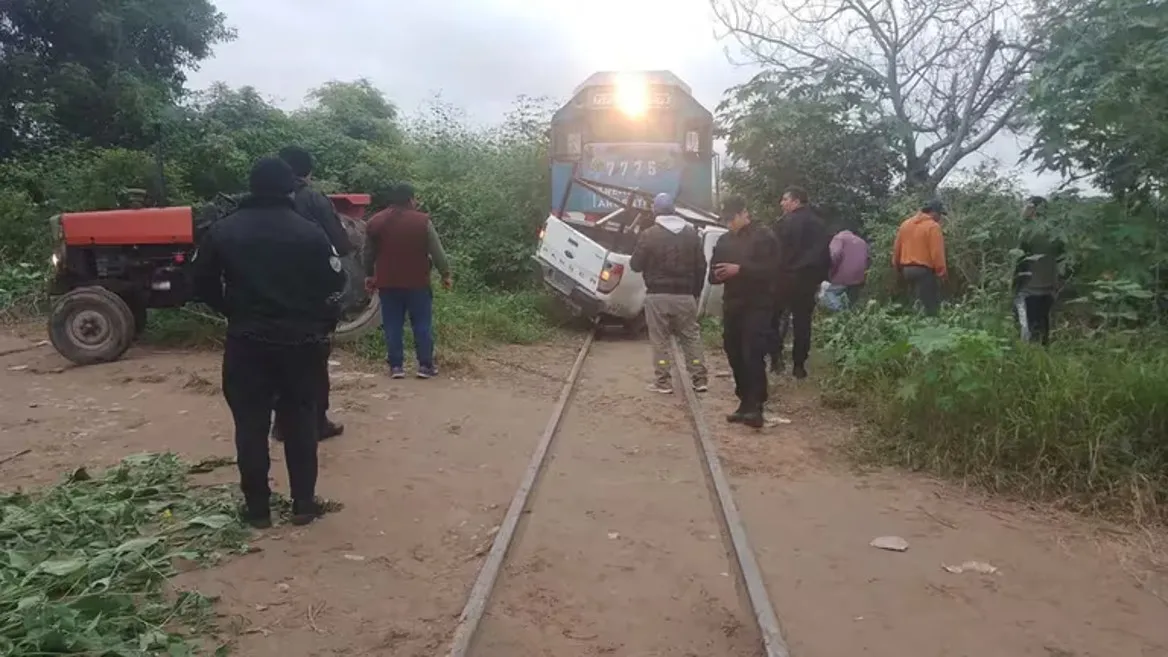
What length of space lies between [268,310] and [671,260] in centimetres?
391

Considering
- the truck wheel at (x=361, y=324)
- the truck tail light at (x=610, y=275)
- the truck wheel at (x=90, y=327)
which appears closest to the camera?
the truck wheel at (x=90, y=327)

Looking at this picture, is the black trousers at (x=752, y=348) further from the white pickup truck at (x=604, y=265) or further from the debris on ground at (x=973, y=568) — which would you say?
the white pickup truck at (x=604, y=265)

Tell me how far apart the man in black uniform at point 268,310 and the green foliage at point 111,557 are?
0.39 m

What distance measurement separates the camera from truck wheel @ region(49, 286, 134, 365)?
8859mm

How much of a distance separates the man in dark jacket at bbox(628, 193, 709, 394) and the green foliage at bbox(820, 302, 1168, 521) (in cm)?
179

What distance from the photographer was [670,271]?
7684 mm

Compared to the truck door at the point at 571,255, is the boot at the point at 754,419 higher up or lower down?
lower down

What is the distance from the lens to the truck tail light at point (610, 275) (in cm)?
1081

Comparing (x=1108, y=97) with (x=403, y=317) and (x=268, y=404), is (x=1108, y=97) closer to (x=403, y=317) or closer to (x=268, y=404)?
(x=268, y=404)

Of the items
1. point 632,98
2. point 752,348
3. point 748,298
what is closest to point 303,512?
point 752,348

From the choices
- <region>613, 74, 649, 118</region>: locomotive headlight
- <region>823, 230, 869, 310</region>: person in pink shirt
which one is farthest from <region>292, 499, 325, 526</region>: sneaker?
<region>613, 74, 649, 118</region>: locomotive headlight

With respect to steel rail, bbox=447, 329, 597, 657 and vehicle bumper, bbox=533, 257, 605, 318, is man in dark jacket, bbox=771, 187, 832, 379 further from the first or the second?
vehicle bumper, bbox=533, 257, 605, 318

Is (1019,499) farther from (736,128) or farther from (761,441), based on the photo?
(736,128)

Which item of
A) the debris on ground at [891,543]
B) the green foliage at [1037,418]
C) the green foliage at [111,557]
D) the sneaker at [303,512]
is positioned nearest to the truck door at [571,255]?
the green foliage at [1037,418]
